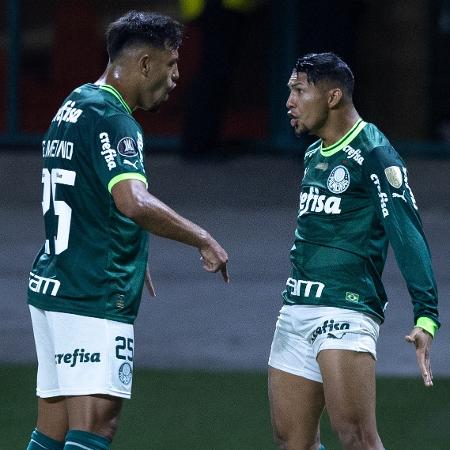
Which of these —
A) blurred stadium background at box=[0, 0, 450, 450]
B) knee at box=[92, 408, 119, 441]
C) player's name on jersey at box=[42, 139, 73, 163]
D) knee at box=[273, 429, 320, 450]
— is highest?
player's name on jersey at box=[42, 139, 73, 163]

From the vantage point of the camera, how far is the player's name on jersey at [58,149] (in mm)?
5211

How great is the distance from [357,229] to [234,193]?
29.2 feet

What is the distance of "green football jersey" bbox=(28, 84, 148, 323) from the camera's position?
17.0ft

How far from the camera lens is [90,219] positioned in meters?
5.21

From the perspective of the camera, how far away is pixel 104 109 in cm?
520

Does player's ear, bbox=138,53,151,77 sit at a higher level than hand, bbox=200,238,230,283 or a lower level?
higher

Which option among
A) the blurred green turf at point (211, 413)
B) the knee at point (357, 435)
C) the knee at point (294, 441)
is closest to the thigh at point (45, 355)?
the knee at point (294, 441)

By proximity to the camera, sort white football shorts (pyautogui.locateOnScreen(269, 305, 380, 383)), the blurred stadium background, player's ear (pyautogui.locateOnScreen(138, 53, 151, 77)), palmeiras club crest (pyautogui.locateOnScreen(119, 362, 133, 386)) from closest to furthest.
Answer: palmeiras club crest (pyautogui.locateOnScreen(119, 362, 133, 386)), player's ear (pyautogui.locateOnScreen(138, 53, 151, 77)), white football shorts (pyautogui.locateOnScreen(269, 305, 380, 383)), the blurred stadium background

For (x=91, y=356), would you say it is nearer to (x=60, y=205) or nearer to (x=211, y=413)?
(x=60, y=205)

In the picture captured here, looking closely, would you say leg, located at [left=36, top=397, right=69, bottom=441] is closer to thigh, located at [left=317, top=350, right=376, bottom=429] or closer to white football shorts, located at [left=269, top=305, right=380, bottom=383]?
white football shorts, located at [left=269, top=305, right=380, bottom=383]

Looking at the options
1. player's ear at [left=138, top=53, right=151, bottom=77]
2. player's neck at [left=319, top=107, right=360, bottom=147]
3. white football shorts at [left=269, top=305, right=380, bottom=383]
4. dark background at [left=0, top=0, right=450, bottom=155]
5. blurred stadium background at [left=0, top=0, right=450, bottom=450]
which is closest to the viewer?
player's ear at [left=138, top=53, right=151, bottom=77]

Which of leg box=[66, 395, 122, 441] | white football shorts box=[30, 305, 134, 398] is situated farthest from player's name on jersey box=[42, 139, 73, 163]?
leg box=[66, 395, 122, 441]

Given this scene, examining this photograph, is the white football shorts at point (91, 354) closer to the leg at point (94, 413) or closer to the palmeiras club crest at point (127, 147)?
the leg at point (94, 413)

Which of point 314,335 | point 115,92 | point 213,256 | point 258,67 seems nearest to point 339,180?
point 314,335
